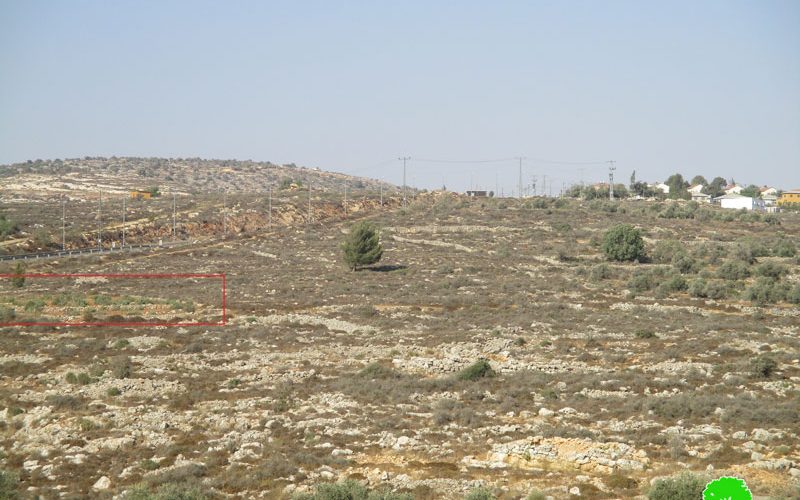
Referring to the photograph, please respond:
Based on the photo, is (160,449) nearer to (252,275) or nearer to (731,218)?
(252,275)

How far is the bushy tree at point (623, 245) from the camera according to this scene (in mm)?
82000

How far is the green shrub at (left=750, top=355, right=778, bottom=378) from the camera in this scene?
33.6 meters

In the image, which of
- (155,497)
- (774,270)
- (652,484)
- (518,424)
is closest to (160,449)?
(155,497)

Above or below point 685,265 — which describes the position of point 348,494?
below

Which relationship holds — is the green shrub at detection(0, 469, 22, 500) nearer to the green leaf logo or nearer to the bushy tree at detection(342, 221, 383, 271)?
the green leaf logo

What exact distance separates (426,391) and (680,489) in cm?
1489

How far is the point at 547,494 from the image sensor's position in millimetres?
20953

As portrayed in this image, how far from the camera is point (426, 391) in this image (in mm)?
32844

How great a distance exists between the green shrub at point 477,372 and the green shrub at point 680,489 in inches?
594

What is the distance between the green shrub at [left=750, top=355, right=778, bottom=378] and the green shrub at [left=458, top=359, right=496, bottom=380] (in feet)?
34.3

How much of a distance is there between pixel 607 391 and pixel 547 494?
39.3 feet

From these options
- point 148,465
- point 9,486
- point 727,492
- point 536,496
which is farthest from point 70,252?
point 727,492

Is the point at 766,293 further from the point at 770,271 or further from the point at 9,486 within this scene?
the point at 9,486

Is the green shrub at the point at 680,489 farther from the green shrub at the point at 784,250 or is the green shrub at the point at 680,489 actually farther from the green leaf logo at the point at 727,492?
the green shrub at the point at 784,250
